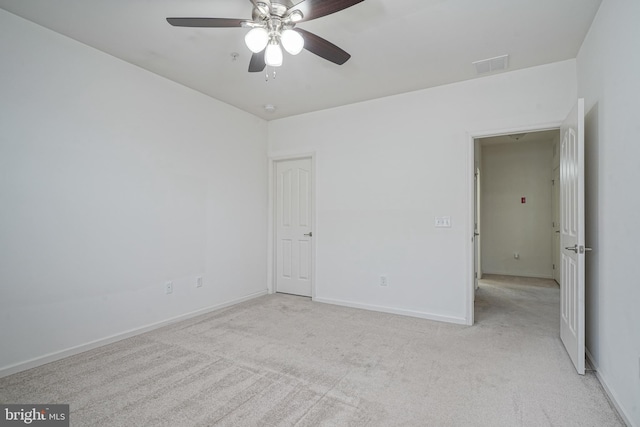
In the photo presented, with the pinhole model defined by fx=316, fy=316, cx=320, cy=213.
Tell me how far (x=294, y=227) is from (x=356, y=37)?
2.78m

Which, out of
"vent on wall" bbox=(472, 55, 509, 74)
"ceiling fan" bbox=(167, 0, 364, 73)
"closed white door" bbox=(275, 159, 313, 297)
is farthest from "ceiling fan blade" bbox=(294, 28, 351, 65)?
"closed white door" bbox=(275, 159, 313, 297)

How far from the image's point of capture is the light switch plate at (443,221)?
11.5 ft

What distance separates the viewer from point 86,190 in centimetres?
276

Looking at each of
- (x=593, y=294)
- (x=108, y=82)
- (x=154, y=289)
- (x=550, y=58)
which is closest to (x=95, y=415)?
(x=154, y=289)

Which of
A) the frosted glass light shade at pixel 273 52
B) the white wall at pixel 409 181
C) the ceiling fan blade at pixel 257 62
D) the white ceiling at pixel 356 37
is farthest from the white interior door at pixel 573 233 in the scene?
the ceiling fan blade at pixel 257 62

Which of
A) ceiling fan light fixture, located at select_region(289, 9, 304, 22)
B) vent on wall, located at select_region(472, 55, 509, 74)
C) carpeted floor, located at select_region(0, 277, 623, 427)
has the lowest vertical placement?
carpeted floor, located at select_region(0, 277, 623, 427)

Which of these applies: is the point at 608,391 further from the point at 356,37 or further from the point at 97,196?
the point at 97,196

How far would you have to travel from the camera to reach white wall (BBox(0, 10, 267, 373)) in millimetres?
2377

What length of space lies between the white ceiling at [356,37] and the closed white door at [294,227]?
1.41 m

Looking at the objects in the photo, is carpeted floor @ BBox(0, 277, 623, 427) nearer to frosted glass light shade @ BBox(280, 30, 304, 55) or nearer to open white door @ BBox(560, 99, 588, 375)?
open white door @ BBox(560, 99, 588, 375)

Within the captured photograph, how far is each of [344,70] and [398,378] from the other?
2790mm

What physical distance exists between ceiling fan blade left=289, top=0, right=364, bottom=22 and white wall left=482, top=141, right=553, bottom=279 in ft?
19.2

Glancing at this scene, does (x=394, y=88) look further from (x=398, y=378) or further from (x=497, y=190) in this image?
(x=497, y=190)

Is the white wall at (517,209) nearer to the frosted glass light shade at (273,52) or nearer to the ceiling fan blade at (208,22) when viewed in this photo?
the frosted glass light shade at (273,52)
